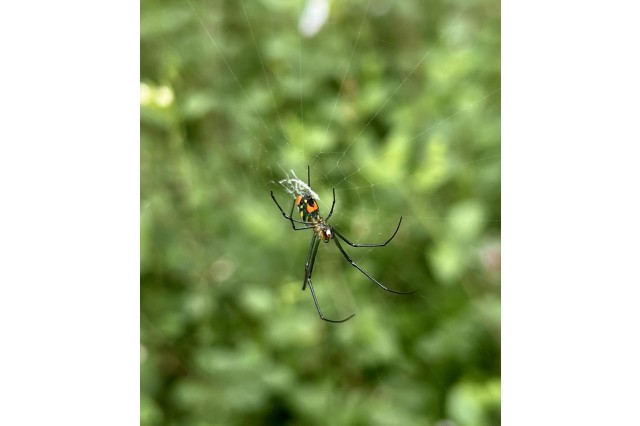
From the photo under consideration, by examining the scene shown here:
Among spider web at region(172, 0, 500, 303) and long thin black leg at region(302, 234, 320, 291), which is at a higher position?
spider web at region(172, 0, 500, 303)

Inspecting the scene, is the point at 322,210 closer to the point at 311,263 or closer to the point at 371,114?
the point at 311,263

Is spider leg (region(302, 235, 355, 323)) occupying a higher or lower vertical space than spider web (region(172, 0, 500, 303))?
lower

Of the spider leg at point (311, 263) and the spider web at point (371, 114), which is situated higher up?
the spider web at point (371, 114)

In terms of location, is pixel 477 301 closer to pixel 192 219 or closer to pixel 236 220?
pixel 236 220

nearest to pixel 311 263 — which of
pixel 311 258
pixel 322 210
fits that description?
pixel 311 258

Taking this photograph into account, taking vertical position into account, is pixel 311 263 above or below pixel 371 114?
below

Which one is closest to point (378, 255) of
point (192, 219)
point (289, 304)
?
point (289, 304)

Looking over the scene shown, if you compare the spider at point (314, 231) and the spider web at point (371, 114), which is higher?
the spider web at point (371, 114)

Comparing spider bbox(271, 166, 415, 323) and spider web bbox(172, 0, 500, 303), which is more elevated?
spider web bbox(172, 0, 500, 303)
